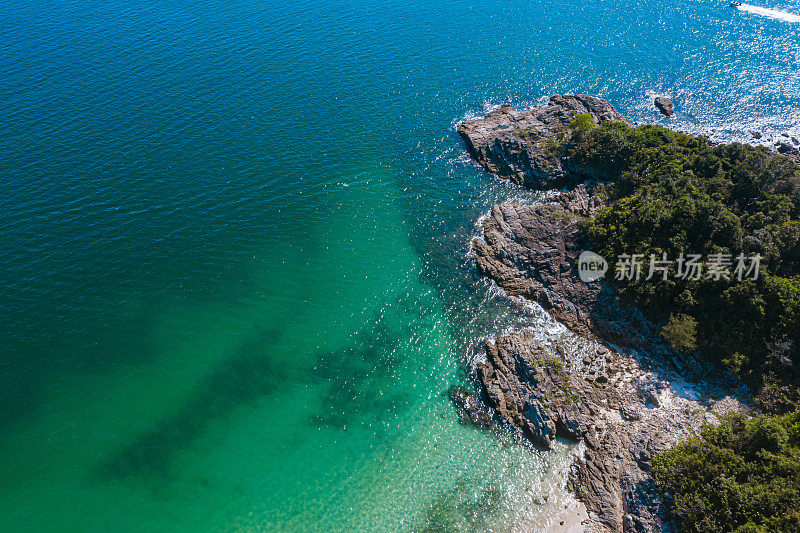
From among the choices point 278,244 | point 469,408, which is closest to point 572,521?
point 469,408

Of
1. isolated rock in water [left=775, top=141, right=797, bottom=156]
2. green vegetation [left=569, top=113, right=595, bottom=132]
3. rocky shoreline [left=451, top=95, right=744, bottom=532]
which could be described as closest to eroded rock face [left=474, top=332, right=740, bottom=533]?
rocky shoreline [left=451, top=95, right=744, bottom=532]

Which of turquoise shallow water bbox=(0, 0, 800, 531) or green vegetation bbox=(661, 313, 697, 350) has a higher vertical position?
turquoise shallow water bbox=(0, 0, 800, 531)

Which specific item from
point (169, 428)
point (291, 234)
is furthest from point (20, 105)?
point (169, 428)

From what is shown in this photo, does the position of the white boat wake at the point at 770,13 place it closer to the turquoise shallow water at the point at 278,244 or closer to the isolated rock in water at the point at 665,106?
the turquoise shallow water at the point at 278,244

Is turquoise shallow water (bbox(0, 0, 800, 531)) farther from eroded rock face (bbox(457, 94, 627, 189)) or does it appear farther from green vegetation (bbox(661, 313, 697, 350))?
green vegetation (bbox(661, 313, 697, 350))

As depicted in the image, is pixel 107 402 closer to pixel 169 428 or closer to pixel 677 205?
pixel 169 428

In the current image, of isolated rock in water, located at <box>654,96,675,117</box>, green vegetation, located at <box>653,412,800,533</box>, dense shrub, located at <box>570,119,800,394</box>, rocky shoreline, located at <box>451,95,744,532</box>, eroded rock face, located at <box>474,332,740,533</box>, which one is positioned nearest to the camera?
green vegetation, located at <box>653,412,800,533</box>

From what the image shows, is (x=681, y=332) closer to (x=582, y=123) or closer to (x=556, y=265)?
(x=556, y=265)
